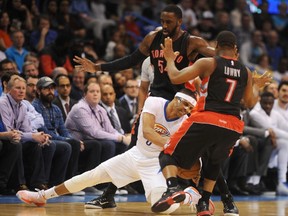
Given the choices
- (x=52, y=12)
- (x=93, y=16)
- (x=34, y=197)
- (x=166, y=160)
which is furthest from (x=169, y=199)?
(x=93, y=16)

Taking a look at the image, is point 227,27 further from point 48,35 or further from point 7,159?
point 7,159

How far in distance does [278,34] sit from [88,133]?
10424 millimetres

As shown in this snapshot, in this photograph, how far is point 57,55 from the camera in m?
13.2

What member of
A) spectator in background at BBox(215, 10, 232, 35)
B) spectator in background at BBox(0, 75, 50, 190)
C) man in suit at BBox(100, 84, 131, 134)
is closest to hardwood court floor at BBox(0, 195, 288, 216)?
spectator in background at BBox(0, 75, 50, 190)

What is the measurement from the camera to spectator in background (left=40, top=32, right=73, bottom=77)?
12.8 meters

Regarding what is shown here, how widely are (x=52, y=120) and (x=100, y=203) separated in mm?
2611

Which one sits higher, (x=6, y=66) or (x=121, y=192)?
(x=6, y=66)

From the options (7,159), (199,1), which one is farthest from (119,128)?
(199,1)

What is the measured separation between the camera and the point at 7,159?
9609 mm

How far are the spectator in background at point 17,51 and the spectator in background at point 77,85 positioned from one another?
3.59 feet

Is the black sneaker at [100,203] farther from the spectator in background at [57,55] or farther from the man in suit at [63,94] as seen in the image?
the spectator in background at [57,55]

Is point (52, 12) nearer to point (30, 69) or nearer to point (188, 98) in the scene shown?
point (30, 69)

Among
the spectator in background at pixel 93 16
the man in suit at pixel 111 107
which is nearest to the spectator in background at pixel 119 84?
the man in suit at pixel 111 107

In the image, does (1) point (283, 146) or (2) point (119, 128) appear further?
(1) point (283, 146)
